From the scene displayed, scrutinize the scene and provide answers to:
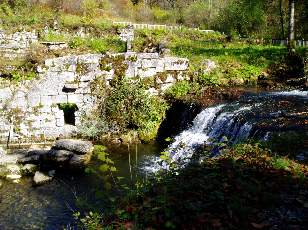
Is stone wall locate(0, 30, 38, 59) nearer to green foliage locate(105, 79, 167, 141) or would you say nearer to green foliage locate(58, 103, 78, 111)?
green foliage locate(58, 103, 78, 111)

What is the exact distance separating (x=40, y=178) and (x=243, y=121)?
6685 millimetres

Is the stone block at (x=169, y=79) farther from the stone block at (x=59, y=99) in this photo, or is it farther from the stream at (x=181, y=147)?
the stone block at (x=59, y=99)

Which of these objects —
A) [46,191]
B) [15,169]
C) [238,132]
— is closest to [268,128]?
[238,132]

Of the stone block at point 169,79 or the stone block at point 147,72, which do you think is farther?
the stone block at point 169,79

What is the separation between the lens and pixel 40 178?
1259 cm

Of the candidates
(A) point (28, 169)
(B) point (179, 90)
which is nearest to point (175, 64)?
(B) point (179, 90)

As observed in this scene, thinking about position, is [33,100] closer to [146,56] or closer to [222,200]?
[146,56]

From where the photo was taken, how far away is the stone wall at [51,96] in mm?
16094

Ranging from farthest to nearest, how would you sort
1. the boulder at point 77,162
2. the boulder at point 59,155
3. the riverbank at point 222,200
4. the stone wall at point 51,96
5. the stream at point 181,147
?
the stone wall at point 51,96 → the boulder at point 59,155 → the boulder at point 77,162 → the stream at point 181,147 → the riverbank at point 222,200

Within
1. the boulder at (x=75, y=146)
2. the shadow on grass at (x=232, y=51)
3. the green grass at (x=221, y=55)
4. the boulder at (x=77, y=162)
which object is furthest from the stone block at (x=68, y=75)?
the shadow on grass at (x=232, y=51)

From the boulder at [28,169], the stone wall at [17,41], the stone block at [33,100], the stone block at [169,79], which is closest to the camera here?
the boulder at [28,169]

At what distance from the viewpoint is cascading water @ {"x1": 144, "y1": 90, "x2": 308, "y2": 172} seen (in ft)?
39.8

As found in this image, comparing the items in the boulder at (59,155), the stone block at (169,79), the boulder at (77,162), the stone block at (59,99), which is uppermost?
the stone block at (169,79)

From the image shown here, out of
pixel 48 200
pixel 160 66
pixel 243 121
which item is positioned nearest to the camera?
pixel 48 200
